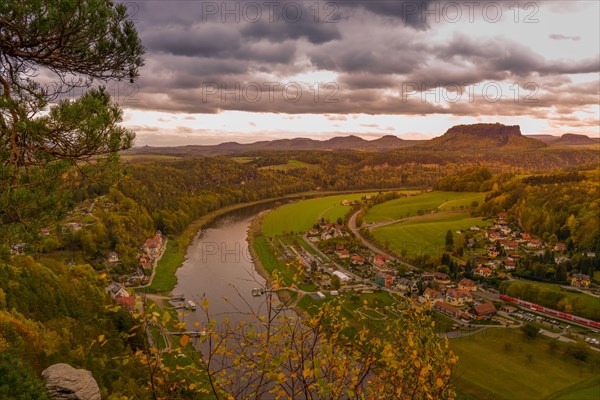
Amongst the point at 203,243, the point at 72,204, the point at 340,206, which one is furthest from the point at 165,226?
the point at 72,204

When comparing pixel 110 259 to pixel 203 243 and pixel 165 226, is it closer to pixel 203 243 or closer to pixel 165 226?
pixel 203 243

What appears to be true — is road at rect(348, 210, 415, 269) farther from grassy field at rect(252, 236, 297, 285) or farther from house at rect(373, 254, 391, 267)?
grassy field at rect(252, 236, 297, 285)

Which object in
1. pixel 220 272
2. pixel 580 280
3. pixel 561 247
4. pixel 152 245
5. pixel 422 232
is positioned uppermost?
pixel 152 245

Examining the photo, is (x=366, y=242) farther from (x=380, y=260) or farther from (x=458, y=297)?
(x=458, y=297)

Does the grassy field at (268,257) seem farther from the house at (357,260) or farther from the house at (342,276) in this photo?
the house at (357,260)

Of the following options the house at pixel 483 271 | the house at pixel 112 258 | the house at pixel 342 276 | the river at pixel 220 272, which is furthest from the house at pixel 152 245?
the house at pixel 483 271

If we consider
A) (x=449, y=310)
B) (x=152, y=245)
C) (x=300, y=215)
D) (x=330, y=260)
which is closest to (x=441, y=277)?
(x=449, y=310)

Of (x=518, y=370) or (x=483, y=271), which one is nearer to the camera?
(x=518, y=370)
